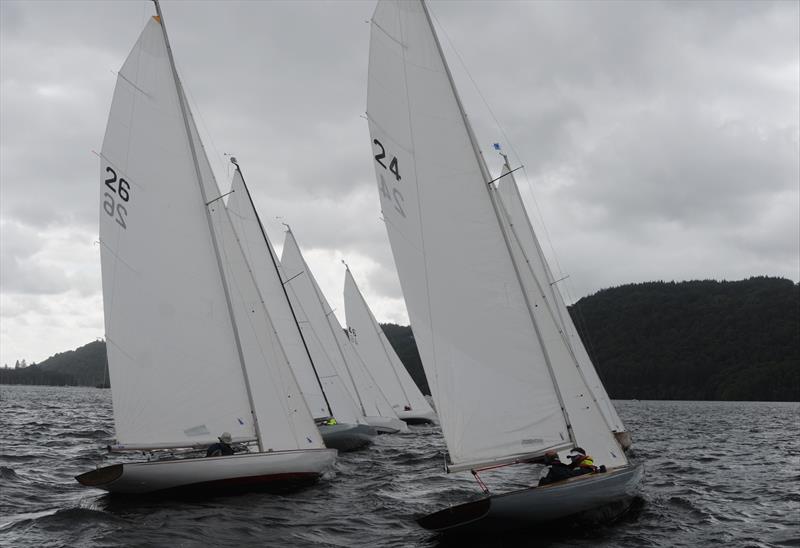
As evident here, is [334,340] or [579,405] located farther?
[334,340]

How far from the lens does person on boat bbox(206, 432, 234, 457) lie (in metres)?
14.7

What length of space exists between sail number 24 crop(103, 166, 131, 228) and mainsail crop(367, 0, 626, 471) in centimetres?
621

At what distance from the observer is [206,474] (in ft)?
45.4

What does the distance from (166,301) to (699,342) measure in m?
145

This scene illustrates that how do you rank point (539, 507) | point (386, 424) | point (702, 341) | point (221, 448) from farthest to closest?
1. point (702, 341)
2. point (386, 424)
3. point (221, 448)
4. point (539, 507)

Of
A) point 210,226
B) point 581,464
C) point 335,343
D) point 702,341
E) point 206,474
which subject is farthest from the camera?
point 702,341

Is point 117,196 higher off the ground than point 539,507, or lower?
higher

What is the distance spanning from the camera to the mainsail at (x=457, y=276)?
12250 mm

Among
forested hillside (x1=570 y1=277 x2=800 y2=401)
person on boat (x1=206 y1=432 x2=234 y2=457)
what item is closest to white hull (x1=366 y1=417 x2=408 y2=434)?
person on boat (x1=206 y1=432 x2=234 y2=457)

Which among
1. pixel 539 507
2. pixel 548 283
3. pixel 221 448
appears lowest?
pixel 539 507

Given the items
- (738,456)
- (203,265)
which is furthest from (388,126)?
(738,456)

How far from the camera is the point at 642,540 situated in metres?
11.8

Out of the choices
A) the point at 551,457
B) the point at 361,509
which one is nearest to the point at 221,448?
the point at 361,509

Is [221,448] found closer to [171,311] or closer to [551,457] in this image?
[171,311]
